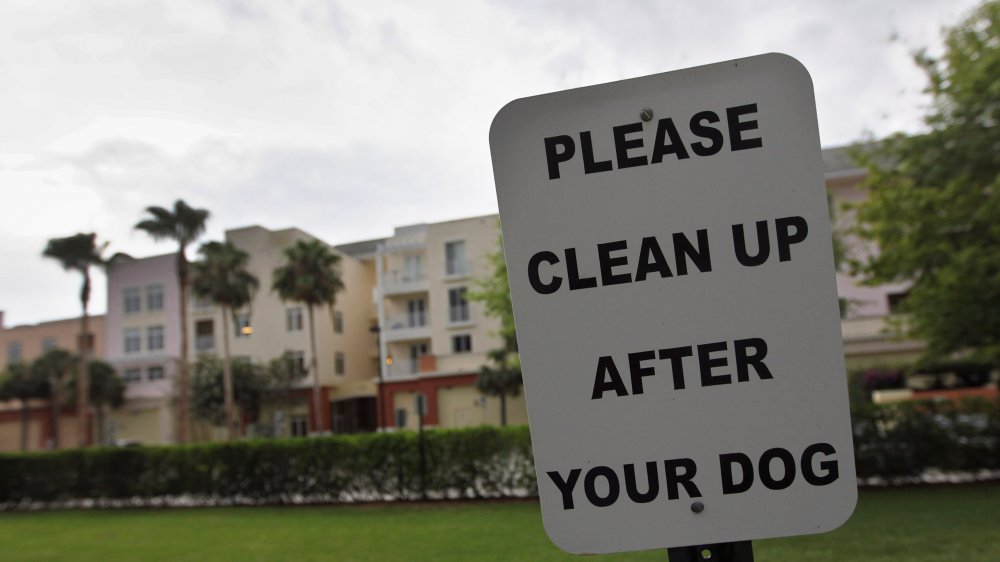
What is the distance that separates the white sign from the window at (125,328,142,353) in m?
54.1

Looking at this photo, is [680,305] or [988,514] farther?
[988,514]

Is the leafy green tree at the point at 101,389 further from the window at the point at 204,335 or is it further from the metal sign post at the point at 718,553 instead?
the metal sign post at the point at 718,553

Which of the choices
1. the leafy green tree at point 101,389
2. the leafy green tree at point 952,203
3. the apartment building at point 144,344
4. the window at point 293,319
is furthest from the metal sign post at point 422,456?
the leafy green tree at point 101,389

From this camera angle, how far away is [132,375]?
49000 millimetres

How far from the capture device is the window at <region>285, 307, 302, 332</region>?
46.7 metres

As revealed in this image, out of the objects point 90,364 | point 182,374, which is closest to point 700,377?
point 182,374

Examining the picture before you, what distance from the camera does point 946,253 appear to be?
15.6 m

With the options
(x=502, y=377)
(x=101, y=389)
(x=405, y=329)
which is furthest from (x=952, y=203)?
(x=101, y=389)

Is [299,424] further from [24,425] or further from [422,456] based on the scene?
[422,456]

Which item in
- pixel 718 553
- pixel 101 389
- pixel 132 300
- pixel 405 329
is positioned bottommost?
pixel 718 553

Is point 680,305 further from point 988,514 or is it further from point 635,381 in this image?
A: point 988,514

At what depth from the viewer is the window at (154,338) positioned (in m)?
49.4

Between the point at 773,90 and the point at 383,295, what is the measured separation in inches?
1796

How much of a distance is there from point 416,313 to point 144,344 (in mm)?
18746
